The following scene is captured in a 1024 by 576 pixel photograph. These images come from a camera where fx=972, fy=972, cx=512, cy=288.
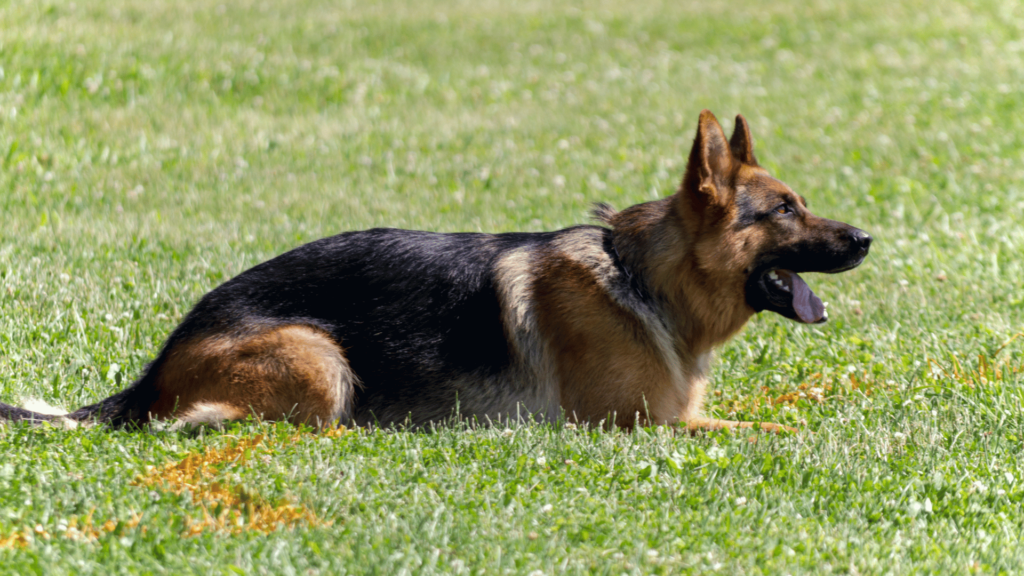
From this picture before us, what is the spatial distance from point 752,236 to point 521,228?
4349 mm

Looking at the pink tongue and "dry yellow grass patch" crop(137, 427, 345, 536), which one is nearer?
"dry yellow grass patch" crop(137, 427, 345, 536)

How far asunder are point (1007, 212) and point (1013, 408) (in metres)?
5.05

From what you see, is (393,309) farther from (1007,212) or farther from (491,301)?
(1007,212)

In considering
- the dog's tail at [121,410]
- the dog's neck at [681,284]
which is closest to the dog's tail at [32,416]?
the dog's tail at [121,410]

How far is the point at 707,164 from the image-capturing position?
5078 mm

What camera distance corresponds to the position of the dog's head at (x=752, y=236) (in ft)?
16.9

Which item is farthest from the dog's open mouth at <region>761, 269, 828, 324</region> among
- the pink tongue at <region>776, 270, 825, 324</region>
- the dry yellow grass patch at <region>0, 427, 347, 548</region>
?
the dry yellow grass patch at <region>0, 427, 347, 548</region>

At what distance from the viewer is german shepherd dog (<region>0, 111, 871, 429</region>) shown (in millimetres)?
5059

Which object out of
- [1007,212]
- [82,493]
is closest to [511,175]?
[1007,212]

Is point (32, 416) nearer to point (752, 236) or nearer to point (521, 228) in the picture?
point (752, 236)

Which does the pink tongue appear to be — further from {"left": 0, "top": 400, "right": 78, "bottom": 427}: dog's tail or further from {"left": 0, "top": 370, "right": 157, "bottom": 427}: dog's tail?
{"left": 0, "top": 400, "right": 78, "bottom": 427}: dog's tail

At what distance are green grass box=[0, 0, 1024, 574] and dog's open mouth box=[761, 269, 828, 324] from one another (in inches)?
23.4

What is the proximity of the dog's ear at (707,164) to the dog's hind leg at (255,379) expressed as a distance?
2.10 metres

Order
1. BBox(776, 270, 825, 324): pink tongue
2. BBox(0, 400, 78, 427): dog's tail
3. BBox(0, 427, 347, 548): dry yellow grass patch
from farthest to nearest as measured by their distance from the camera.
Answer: BBox(776, 270, 825, 324): pink tongue, BBox(0, 400, 78, 427): dog's tail, BBox(0, 427, 347, 548): dry yellow grass patch
